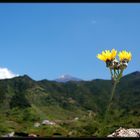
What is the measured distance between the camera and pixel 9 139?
2.73 meters

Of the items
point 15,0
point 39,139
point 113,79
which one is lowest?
point 39,139

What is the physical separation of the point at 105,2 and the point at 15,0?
0.60 m

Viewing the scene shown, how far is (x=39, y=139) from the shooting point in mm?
2725

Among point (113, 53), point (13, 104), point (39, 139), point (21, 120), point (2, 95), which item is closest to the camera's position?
point (39, 139)

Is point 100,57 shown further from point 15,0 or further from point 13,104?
point 13,104

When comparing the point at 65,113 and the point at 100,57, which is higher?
the point at 65,113

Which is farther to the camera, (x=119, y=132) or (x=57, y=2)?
(x=119, y=132)

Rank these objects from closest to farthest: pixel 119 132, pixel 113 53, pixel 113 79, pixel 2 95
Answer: pixel 113 79
pixel 113 53
pixel 119 132
pixel 2 95

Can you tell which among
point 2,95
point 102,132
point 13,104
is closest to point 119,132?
point 102,132

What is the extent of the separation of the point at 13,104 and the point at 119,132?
17008 centimetres

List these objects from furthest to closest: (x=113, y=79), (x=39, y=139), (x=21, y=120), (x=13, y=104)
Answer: (x=13, y=104)
(x=21, y=120)
(x=113, y=79)
(x=39, y=139)

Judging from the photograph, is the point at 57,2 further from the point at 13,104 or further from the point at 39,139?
the point at 13,104

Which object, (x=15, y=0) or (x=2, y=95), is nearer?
(x=15, y=0)

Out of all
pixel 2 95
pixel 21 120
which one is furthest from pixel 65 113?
pixel 21 120
